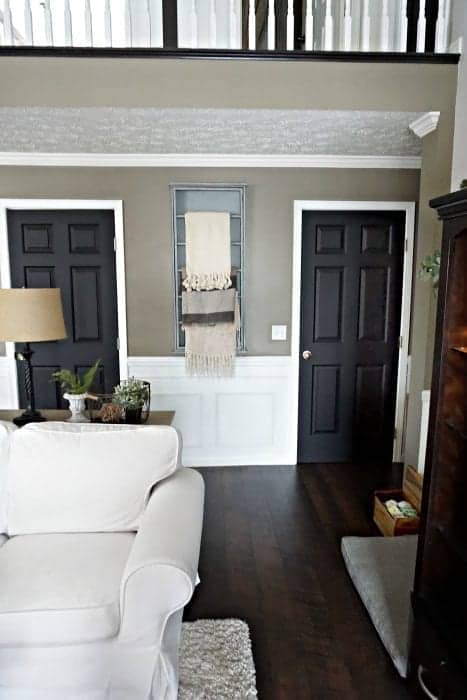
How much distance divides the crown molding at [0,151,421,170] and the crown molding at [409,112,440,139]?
2.38 ft

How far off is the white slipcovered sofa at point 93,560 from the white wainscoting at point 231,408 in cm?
160

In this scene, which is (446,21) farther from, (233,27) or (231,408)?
(231,408)

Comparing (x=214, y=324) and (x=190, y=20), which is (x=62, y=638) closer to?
(x=214, y=324)

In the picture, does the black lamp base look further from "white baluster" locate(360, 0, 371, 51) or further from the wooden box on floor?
"white baluster" locate(360, 0, 371, 51)

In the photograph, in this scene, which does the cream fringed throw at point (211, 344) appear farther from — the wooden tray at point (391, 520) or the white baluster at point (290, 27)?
the white baluster at point (290, 27)

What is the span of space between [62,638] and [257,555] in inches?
52.0

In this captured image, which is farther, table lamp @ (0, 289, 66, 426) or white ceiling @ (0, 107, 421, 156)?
white ceiling @ (0, 107, 421, 156)

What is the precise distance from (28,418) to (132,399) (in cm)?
58

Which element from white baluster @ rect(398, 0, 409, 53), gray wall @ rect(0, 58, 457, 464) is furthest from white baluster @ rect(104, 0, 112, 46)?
white baluster @ rect(398, 0, 409, 53)

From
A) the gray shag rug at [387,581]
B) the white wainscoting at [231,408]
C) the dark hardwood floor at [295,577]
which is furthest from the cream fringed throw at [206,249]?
the gray shag rug at [387,581]

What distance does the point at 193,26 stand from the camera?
2.57m

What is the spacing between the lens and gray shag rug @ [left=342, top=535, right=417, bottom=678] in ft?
6.60

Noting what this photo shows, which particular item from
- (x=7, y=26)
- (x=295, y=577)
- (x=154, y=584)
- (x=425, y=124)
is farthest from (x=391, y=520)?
(x=7, y=26)

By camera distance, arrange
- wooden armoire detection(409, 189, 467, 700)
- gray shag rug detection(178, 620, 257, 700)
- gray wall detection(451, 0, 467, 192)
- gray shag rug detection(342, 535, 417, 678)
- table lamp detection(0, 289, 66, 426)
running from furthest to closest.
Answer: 1. gray wall detection(451, 0, 467, 192)
2. table lamp detection(0, 289, 66, 426)
3. gray shag rug detection(342, 535, 417, 678)
4. gray shag rug detection(178, 620, 257, 700)
5. wooden armoire detection(409, 189, 467, 700)
